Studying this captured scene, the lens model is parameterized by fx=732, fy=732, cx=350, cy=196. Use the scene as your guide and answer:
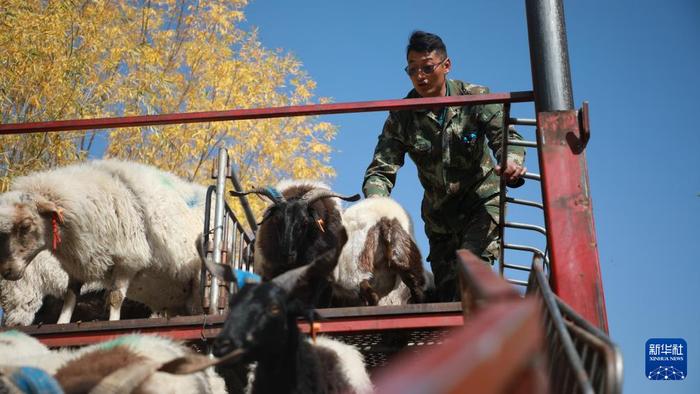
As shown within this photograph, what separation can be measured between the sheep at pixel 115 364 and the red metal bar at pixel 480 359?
291 centimetres

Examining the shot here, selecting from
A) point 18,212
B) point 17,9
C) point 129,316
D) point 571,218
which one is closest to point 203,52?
point 17,9

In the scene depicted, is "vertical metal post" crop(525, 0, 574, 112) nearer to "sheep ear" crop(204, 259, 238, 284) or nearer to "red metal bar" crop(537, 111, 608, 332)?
"red metal bar" crop(537, 111, 608, 332)

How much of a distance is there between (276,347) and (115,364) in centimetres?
106

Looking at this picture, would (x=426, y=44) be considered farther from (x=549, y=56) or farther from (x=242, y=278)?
(x=242, y=278)

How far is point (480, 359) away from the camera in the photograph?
3.72 ft

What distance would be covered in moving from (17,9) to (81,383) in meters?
12.1

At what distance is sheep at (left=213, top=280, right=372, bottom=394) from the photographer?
150 inches

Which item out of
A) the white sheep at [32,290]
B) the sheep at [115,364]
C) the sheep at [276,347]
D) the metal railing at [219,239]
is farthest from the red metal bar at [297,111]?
the white sheep at [32,290]

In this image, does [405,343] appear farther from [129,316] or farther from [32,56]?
[32,56]

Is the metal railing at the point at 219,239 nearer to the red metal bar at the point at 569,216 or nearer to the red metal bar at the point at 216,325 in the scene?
the red metal bar at the point at 216,325

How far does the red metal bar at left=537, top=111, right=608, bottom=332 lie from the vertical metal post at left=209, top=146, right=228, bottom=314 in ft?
9.89

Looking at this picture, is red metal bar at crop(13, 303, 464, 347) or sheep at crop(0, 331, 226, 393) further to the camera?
red metal bar at crop(13, 303, 464, 347)

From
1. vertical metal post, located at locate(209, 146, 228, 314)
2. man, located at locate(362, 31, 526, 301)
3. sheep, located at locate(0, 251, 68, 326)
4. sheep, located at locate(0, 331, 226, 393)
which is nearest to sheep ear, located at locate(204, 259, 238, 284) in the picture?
sheep, located at locate(0, 331, 226, 393)

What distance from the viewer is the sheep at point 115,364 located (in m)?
3.88
